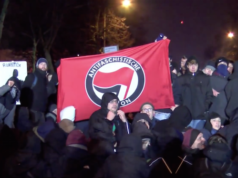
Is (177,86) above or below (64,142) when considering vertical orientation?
above

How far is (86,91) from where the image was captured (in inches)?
279

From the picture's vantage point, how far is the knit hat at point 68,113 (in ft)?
21.6

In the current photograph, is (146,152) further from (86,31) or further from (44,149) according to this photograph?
(86,31)

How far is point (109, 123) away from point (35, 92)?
196cm

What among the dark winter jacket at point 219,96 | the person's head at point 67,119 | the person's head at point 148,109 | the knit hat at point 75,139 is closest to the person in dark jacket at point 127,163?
the knit hat at point 75,139

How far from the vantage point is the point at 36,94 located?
7578 mm

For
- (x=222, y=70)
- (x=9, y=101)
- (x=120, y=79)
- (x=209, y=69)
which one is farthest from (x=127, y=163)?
(x=209, y=69)

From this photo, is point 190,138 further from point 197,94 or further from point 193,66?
point 193,66

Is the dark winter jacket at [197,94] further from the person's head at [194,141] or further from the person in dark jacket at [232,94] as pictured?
the person's head at [194,141]

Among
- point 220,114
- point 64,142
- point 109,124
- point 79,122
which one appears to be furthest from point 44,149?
point 220,114

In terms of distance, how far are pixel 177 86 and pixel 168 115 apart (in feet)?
1.93

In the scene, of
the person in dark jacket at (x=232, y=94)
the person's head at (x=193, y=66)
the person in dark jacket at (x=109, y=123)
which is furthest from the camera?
the person's head at (x=193, y=66)

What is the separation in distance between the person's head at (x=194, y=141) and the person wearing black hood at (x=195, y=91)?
147cm

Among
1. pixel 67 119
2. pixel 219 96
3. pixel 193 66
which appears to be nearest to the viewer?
pixel 67 119
